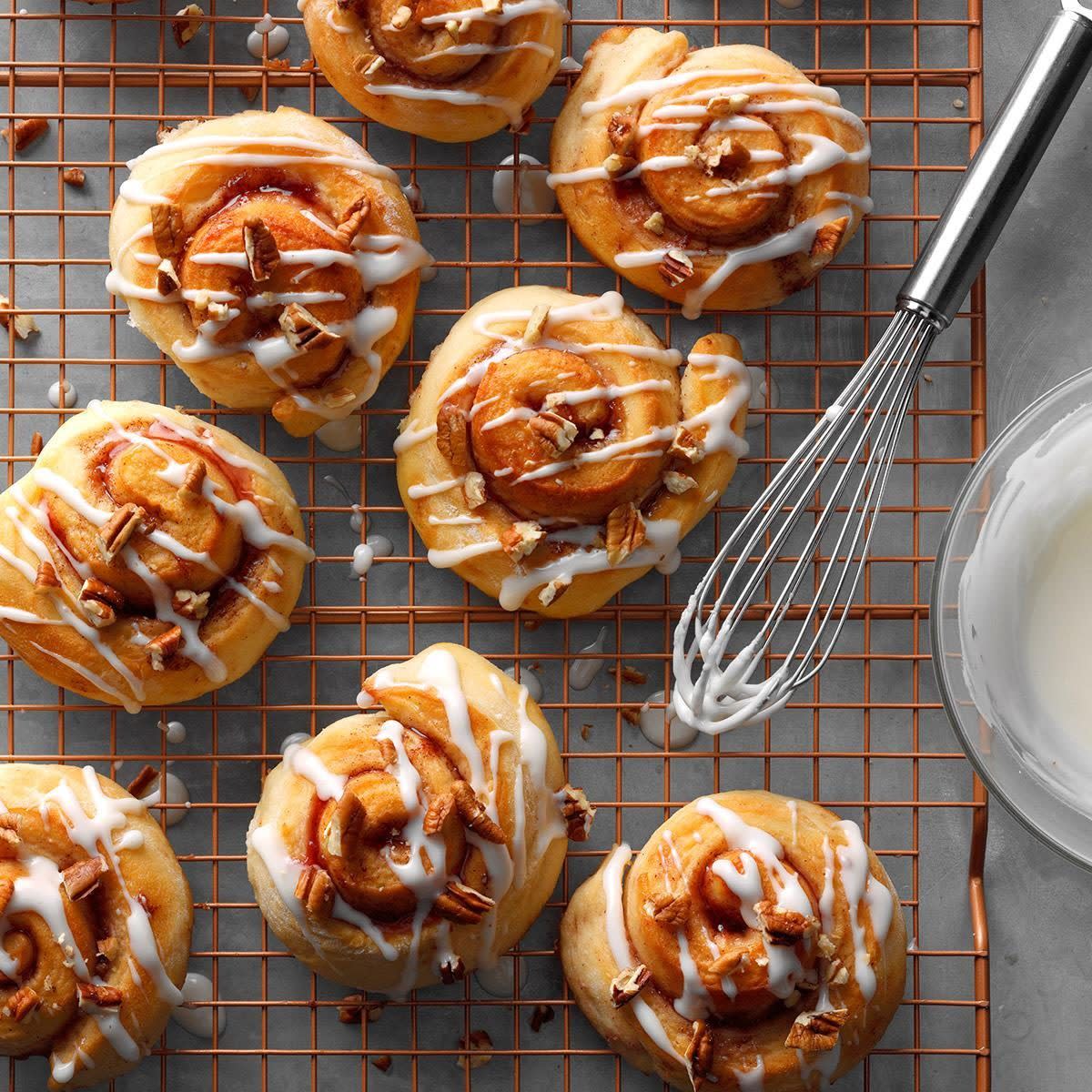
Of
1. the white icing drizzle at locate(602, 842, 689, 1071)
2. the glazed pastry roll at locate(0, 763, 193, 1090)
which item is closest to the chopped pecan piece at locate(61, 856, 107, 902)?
the glazed pastry roll at locate(0, 763, 193, 1090)

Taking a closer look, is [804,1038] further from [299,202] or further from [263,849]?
[299,202]

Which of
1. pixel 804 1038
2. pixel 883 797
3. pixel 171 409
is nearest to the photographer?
pixel 804 1038

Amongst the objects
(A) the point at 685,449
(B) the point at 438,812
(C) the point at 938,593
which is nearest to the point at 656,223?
(A) the point at 685,449

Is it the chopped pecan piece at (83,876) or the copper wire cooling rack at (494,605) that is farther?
the copper wire cooling rack at (494,605)

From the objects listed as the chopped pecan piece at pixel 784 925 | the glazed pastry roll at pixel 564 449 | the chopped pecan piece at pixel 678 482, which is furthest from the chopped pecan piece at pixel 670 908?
the chopped pecan piece at pixel 678 482

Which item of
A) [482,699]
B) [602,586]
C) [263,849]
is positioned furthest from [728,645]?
[263,849]

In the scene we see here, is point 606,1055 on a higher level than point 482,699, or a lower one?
lower

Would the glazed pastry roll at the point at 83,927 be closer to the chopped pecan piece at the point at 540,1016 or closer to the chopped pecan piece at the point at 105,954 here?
the chopped pecan piece at the point at 105,954

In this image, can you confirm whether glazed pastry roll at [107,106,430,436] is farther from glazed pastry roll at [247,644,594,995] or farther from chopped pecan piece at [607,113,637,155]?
glazed pastry roll at [247,644,594,995]
